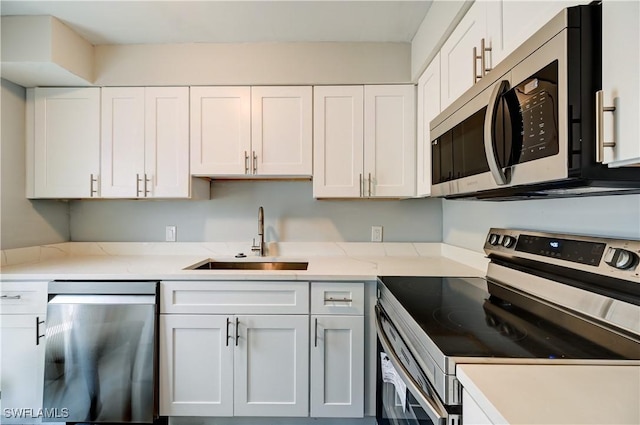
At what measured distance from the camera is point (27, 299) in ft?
5.35

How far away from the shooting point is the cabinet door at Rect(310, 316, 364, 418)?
1621mm

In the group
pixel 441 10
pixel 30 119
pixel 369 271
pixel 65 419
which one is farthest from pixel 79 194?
pixel 441 10

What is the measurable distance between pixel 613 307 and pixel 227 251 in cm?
208

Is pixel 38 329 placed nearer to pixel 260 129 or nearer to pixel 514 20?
pixel 260 129

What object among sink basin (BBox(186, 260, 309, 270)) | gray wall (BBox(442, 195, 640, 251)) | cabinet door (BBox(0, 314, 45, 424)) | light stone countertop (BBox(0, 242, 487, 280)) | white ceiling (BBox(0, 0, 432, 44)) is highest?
white ceiling (BBox(0, 0, 432, 44))

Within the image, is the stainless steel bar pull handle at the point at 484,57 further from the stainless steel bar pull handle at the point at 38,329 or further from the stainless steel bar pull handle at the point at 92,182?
the stainless steel bar pull handle at the point at 38,329

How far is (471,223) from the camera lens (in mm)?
1844

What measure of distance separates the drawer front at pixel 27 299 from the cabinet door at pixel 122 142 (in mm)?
687

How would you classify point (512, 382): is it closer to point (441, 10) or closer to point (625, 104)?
point (625, 104)

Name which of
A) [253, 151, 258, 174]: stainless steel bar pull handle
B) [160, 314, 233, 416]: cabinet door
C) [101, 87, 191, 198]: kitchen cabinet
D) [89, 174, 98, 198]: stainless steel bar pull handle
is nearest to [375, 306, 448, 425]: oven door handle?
[160, 314, 233, 416]: cabinet door

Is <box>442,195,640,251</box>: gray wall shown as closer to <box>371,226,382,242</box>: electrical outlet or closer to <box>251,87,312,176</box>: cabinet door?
<box>371,226,382,242</box>: electrical outlet

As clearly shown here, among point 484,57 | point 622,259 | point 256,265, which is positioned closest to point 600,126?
point 622,259

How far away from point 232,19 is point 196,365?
1945 mm

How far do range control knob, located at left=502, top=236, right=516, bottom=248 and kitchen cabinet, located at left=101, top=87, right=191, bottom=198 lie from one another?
1.83 m
